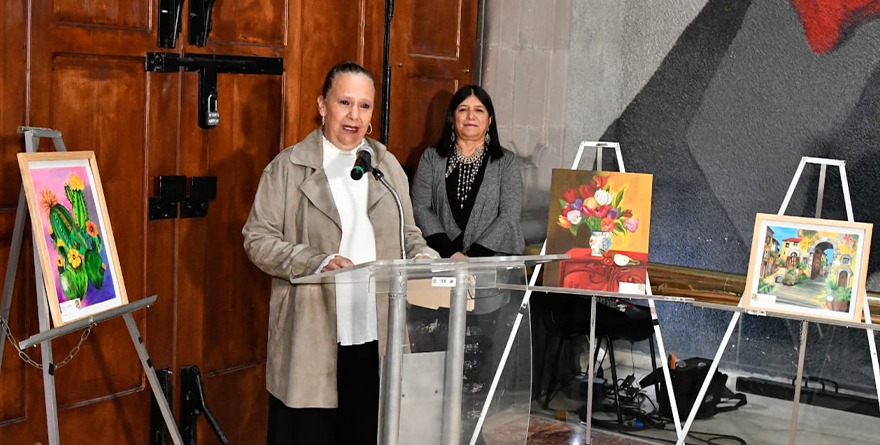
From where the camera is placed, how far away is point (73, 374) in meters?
3.37

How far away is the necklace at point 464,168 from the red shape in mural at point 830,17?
61.2 inches

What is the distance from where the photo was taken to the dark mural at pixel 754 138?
Result: 480 cm

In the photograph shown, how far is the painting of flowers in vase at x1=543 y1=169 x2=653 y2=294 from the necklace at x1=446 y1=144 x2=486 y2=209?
1.04ft

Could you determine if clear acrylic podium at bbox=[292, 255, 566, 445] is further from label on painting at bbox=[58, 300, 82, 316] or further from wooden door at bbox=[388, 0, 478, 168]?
wooden door at bbox=[388, 0, 478, 168]

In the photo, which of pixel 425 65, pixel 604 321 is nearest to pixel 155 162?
pixel 425 65

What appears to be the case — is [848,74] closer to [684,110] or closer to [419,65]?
[684,110]

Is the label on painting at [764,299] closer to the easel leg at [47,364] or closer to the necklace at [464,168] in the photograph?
the necklace at [464,168]

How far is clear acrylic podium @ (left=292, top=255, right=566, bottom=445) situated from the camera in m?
2.72

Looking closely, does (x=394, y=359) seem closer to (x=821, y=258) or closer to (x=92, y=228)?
(x=92, y=228)

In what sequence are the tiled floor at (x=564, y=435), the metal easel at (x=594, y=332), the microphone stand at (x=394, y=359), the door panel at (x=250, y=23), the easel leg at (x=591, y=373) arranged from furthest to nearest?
the tiled floor at (x=564, y=435) < the easel leg at (x=591, y=373) < the metal easel at (x=594, y=332) < the door panel at (x=250, y=23) < the microphone stand at (x=394, y=359)

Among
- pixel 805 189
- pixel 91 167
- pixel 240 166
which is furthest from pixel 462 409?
pixel 805 189

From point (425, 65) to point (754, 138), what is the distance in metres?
1.48

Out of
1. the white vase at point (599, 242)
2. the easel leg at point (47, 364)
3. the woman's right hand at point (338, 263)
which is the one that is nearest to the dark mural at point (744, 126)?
the white vase at point (599, 242)

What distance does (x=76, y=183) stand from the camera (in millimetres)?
2996
